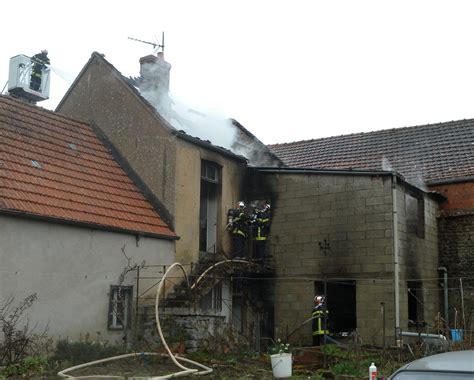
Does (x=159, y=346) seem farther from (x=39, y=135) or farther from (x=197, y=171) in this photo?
(x=39, y=135)

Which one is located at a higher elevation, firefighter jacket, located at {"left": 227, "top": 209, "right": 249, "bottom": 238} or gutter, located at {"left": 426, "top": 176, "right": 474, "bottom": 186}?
gutter, located at {"left": 426, "top": 176, "right": 474, "bottom": 186}

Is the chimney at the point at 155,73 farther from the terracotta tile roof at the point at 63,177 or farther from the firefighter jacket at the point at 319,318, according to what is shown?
the firefighter jacket at the point at 319,318

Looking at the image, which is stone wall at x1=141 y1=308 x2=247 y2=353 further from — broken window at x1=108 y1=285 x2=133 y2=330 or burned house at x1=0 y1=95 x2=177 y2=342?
burned house at x1=0 y1=95 x2=177 y2=342

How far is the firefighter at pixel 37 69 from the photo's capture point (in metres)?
19.4

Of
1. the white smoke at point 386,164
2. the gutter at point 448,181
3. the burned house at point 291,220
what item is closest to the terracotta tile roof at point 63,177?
the burned house at point 291,220

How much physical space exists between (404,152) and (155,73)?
934 centimetres

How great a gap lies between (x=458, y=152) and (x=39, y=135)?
13689 mm

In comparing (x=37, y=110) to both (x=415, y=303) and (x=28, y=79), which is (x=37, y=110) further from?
(x=415, y=303)

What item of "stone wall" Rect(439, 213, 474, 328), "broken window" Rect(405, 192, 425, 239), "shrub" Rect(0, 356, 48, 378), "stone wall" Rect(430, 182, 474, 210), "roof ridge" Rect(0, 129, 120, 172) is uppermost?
"roof ridge" Rect(0, 129, 120, 172)

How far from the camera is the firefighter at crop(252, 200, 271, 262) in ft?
59.1

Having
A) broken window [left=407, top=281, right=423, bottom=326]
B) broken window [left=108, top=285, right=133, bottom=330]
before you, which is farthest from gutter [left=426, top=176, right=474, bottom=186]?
broken window [left=108, top=285, right=133, bottom=330]

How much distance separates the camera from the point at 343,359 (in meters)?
12.9

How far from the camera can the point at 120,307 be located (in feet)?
48.2

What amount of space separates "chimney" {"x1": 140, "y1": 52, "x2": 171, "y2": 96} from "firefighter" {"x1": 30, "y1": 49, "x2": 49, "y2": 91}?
3.29 metres
